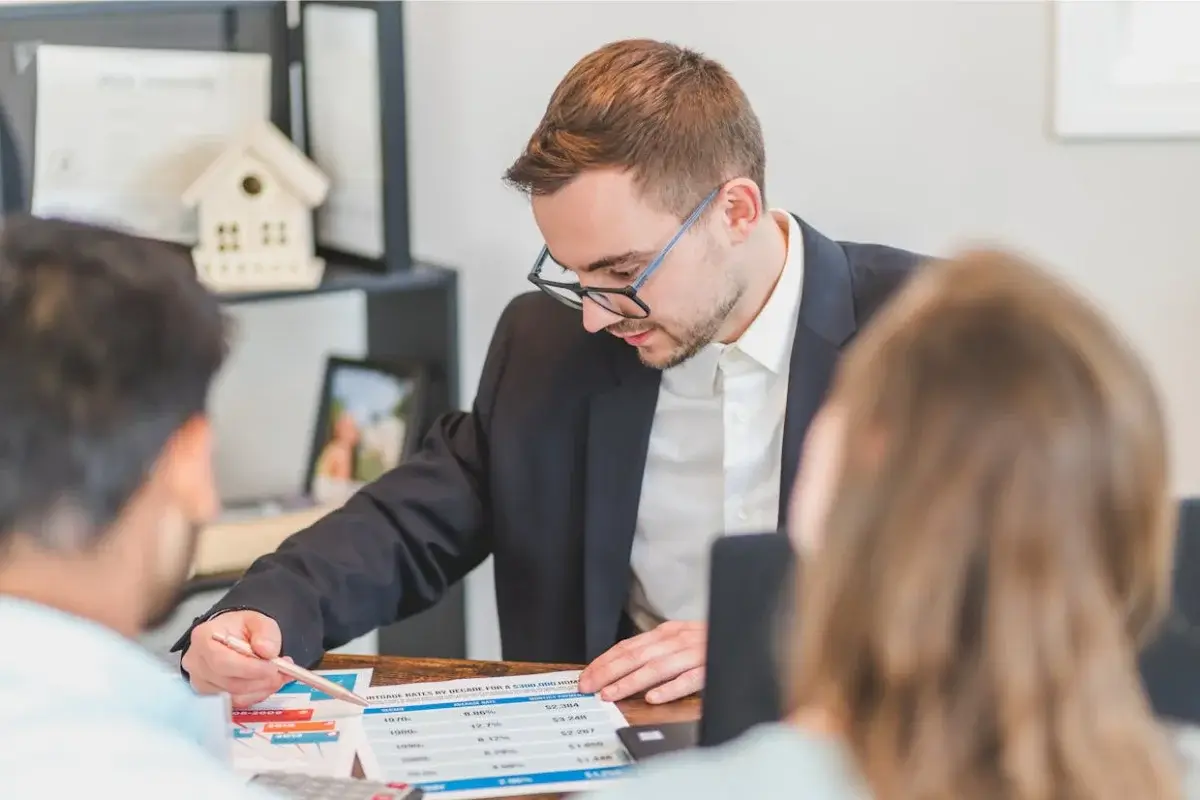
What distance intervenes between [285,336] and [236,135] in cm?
42

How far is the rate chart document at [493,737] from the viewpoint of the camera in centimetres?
126

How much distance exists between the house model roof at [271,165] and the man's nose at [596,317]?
0.80m

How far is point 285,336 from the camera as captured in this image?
2.70m

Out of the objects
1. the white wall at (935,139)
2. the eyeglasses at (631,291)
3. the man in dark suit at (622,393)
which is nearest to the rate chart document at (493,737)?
the man in dark suit at (622,393)

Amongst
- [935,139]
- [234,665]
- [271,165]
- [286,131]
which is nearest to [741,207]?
[935,139]

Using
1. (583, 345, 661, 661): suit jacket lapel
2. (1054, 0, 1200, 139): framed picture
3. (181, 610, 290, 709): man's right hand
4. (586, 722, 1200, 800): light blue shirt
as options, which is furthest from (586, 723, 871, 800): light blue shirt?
(1054, 0, 1200, 139): framed picture

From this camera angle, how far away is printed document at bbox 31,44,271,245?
2262 mm

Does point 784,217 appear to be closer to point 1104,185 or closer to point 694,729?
point 1104,185

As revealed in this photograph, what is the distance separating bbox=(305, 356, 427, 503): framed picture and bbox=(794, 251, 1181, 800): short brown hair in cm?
175

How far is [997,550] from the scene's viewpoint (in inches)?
28.2

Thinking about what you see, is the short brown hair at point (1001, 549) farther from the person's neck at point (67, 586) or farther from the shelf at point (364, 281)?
the shelf at point (364, 281)

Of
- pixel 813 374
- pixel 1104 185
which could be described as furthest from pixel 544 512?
pixel 1104 185

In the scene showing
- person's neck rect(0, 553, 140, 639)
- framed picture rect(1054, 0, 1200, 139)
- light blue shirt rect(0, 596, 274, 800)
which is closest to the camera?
light blue shirt rect(0, 596, 274, 800)

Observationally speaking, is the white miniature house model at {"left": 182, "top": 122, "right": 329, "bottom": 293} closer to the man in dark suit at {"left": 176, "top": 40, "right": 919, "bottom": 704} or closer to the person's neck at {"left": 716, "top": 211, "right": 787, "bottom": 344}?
the man in dark suit at {"left": 176, "top": 40, "right": 919, "bottom": 704}
